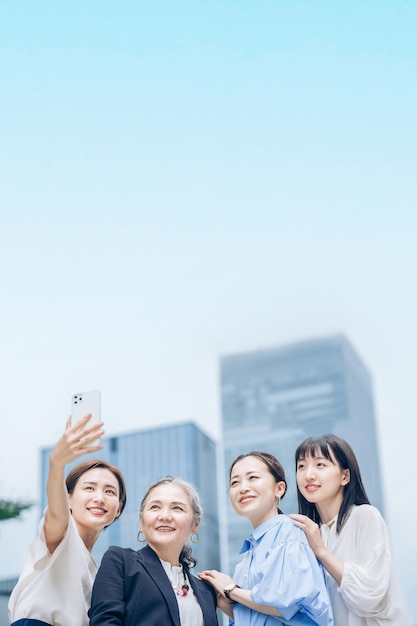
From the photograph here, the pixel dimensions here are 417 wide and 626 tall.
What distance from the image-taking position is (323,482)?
2.56 m

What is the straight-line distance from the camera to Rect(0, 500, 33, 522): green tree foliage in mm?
22719

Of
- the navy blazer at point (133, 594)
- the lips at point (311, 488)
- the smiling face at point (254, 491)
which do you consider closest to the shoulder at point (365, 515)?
the lips at point (311, 488)

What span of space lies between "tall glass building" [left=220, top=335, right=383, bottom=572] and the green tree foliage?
126ft

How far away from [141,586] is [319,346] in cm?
7068

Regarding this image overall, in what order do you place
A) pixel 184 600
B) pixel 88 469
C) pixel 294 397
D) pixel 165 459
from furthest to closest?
pixel 294 397
pixel 165 459
pixel 88 469
pixel 184 600

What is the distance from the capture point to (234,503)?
8.21 ft

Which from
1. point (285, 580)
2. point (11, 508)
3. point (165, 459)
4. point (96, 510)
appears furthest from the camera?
point (165, 459)

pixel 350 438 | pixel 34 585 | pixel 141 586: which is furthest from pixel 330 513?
pixel 350 438

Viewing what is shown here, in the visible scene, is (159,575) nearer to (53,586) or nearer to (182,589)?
(182,589)

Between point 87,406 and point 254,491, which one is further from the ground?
point 87,406

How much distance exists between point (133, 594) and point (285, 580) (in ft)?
1.28

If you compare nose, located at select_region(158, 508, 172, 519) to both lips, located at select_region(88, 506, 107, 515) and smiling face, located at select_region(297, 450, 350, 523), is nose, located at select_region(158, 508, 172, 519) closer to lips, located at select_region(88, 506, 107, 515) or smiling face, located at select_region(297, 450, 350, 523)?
lips, located at select_region(88, 506, 107, 515)

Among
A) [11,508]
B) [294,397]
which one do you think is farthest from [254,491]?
[294,397]


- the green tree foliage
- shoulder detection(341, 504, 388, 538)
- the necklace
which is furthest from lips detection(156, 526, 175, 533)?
the green tree foliage
